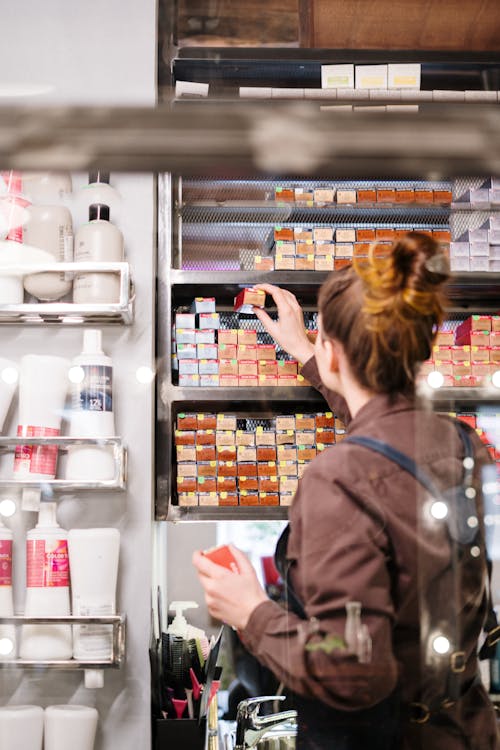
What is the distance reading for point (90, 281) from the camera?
1963 millimetres

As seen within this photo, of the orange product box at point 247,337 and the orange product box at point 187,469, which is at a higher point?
the orange product box at point 247,337

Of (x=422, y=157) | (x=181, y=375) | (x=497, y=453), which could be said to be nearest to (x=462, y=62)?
(x=181, y=375)

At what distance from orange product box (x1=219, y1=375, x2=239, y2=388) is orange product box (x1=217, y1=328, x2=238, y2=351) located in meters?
0.08

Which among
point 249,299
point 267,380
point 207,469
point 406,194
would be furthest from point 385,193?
point 207,469

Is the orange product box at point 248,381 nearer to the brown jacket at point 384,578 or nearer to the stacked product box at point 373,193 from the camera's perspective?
the stacked product box at point 373,193

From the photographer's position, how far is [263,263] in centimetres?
197

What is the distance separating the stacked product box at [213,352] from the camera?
202 centimetres

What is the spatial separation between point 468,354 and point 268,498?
62 centimetres

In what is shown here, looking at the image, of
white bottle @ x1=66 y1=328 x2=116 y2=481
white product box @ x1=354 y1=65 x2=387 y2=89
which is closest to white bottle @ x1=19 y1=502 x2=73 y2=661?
white bottle @ x1=66 y1=328 x2=116 y2=481

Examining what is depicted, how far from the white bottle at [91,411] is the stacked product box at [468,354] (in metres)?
0.80

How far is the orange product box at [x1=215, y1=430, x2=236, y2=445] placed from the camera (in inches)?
81.1

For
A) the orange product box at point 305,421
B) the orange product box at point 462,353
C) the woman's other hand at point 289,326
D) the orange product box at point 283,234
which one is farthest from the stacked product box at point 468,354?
the orange product box at point 283,234

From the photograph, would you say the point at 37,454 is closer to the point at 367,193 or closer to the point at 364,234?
the point at 364,234

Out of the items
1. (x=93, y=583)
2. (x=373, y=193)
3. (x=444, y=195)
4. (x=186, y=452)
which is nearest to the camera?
(x=373, y=193)
